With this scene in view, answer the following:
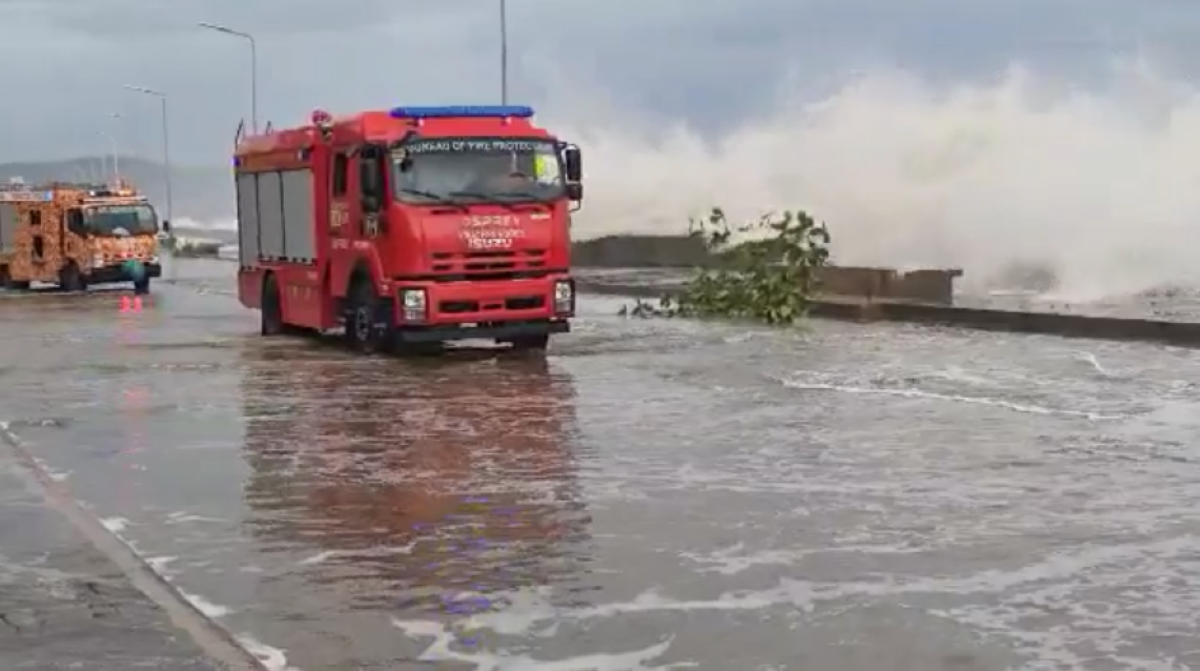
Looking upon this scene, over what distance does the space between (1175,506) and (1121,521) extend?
22.3 inches

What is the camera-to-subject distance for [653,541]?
8664mm

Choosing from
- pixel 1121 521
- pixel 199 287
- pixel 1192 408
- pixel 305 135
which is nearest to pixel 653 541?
pixel 1121 521

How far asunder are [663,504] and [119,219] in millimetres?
34593

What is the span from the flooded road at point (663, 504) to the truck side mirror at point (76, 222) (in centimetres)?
2394

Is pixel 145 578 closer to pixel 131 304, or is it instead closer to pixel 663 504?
pixel 663 504

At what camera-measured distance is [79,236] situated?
41688mm

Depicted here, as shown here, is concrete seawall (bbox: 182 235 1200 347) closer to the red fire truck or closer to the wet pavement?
the red fire truck

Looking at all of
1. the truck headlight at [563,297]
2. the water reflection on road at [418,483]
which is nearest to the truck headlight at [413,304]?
the water reflection on road at [418,483]

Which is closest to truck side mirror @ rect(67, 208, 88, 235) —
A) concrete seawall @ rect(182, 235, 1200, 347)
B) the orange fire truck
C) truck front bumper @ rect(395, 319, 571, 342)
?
the orange fire truck

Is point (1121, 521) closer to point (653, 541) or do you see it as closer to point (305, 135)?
point (653, 541)

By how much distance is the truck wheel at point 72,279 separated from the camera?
4197cm

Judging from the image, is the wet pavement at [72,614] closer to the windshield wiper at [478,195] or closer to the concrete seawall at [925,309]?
the windshield wiper at [478,195]

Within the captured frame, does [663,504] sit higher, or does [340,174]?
[340,174]

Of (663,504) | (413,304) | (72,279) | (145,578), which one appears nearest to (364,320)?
(413,304)
